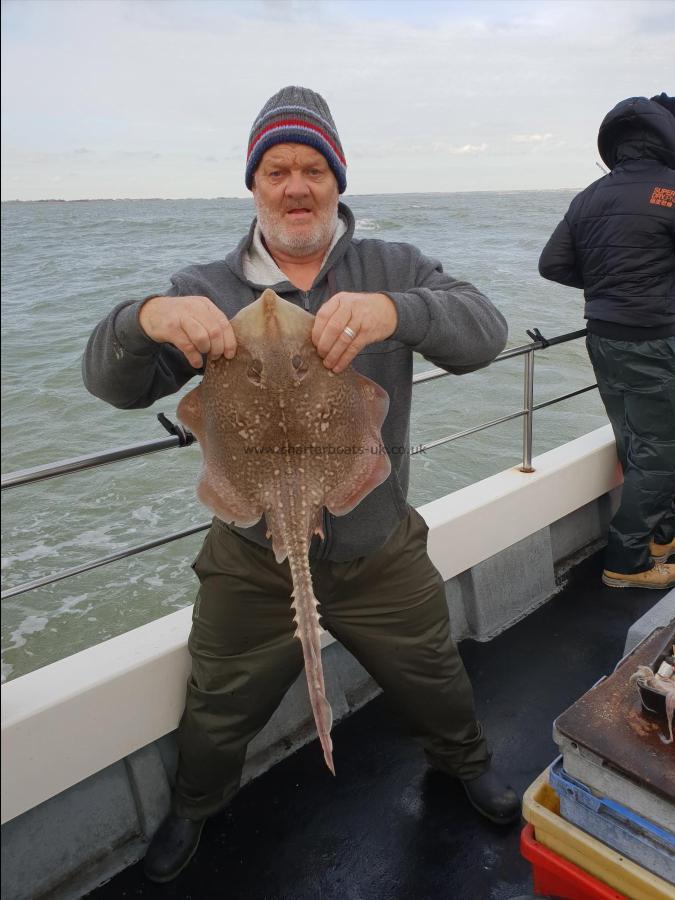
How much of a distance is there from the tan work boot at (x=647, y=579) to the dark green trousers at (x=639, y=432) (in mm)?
33

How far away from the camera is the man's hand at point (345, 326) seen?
1591mm

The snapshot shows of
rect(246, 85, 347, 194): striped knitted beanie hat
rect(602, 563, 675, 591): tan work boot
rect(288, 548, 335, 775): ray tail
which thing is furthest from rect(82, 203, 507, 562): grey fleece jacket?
rect(602, 563, 675, 591): tan work boot

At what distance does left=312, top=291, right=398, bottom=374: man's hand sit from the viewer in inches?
62.6

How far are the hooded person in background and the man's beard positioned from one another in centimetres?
226

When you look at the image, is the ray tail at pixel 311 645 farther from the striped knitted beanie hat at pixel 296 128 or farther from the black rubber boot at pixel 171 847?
the striped knitted beanie hat at pixel 296 128

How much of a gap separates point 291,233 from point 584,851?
6.04ft

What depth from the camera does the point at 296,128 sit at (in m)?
1.98

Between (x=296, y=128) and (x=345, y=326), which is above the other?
(x=296, y=128)

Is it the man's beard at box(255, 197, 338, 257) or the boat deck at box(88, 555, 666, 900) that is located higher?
the man's beard at box(255, 197, 338, 257)

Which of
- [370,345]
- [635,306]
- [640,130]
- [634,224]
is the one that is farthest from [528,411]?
[370,345]

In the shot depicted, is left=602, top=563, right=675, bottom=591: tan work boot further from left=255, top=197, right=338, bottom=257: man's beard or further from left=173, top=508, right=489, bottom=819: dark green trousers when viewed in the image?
left=255, top=197, right=338, bottom=257: man's beard

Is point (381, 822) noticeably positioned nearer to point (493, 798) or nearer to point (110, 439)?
point (493, 798)

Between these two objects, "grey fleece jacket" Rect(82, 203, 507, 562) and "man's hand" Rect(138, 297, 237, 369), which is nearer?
"man's hand" Rect(138, 297, 237, 369)

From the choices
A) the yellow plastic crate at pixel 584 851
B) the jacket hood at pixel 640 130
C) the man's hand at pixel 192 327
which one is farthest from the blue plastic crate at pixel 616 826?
the jacket hood at pixel 640 130
